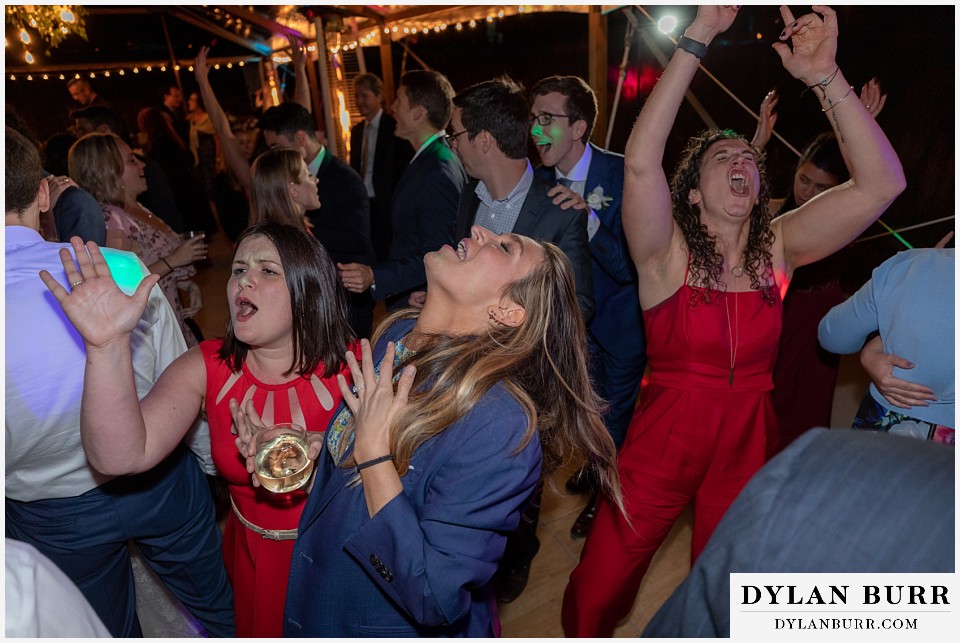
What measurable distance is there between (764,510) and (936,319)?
1.38 metres

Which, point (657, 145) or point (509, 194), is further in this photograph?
point (509, 194)

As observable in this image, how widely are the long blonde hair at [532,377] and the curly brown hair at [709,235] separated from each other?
2.08 feet

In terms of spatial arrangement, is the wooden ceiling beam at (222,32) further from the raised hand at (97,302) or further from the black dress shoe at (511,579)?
the raised hand at (97,302)

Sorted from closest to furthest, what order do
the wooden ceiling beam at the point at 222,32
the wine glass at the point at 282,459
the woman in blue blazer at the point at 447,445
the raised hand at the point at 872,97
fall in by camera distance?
the woman in blue blazer at the point at 447,445 → the wine glass at the point at 282,459 → the raised hand at the point at 872,97 → the wooden ceiling beam at the point at 222,32

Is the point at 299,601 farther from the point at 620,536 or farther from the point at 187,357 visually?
the point at 620,536

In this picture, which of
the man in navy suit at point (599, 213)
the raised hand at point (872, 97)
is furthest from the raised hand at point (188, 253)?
the raised hand at point (872, 97)

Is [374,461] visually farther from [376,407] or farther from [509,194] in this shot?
[509,194]

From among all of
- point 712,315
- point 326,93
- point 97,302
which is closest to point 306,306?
point 97,302

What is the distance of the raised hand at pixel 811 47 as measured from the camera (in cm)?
201

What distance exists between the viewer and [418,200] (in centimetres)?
337

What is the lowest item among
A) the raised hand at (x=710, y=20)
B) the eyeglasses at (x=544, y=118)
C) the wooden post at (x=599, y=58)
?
the eyeglasses at (x=544, y=118)

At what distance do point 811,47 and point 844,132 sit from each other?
278mm

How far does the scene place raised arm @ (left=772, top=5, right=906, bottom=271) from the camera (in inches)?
79.4

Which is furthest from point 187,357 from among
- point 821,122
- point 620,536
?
point 821,122
